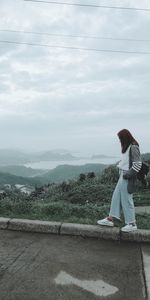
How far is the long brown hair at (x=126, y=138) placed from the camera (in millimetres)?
5812

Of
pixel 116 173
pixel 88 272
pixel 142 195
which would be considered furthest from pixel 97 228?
pixel 116 173

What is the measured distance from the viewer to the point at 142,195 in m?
9.72

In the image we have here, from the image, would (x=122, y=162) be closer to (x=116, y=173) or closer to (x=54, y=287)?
(x=54, y=287)

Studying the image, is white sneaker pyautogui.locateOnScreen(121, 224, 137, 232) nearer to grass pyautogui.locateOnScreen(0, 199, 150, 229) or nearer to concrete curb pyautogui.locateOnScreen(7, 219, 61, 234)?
grass pyautogui.locateOnScreen(0, 199, 150, 229)

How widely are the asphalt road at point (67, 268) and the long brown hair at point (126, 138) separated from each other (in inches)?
60.1

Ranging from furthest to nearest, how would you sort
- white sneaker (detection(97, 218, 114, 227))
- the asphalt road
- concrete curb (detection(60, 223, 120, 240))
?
1. white sneaker (detection(97, 218, 114, 227))
2. concrete curb (detection(60, 223, 120, 240))
3. the asphalt road

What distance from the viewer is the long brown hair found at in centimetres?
581

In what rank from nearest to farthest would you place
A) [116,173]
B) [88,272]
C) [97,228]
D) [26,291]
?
[26,291], [88,272], [97,228], [116,173]

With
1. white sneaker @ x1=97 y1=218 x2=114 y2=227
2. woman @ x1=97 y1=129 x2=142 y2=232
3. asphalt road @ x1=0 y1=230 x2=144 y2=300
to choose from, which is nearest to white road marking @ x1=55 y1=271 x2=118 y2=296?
asphalt road @ x1=0 y1=230 x2=144 y2=300

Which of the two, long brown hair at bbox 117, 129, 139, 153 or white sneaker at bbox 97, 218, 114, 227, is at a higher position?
long brown hair at bbox 117, 129, 139, 153

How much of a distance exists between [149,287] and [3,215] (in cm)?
353

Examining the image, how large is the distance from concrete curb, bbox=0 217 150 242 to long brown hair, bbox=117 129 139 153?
4.29 feet

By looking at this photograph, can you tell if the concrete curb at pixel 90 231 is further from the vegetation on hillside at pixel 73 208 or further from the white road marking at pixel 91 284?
the white road marking at pixel 91 284

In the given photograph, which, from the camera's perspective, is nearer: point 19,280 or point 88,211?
point 19,280
